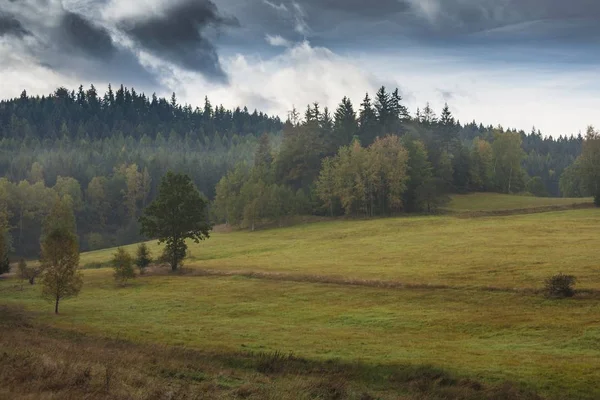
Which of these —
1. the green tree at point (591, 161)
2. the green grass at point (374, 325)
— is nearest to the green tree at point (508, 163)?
the green tree at point (591, 161)

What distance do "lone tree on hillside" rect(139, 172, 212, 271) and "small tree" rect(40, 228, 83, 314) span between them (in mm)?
20903

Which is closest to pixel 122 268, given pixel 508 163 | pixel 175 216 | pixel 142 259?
pixel 142 259

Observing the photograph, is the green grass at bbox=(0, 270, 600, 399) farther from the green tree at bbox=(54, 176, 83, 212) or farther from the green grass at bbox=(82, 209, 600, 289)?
the green tree at bbox=(54, 176, 83, 212)

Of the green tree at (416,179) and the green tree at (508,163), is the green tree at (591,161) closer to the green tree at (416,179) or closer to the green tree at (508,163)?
the green tree at (416,179)

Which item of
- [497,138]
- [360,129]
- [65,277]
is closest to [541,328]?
[65,277]

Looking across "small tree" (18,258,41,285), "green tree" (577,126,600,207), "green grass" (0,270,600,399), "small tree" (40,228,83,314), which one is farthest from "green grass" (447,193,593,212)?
"small tree" (40,228,83,314)

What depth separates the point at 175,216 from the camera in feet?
262

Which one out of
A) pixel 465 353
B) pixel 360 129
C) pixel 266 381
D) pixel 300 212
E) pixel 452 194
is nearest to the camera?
pixel 266 381

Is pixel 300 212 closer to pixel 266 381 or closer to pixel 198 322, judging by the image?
pixel 198 322

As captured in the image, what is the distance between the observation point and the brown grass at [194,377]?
17.4 metres

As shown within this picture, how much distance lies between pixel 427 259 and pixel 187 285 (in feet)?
96.7

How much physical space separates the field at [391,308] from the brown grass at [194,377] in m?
0.27

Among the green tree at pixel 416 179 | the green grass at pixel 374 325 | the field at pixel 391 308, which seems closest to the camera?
the field at pixel 391 308

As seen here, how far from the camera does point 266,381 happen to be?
23062mm
